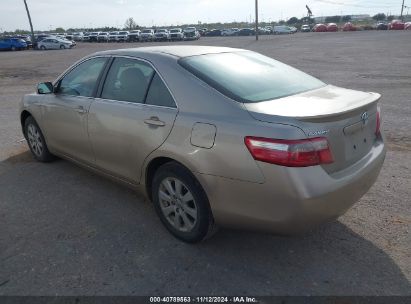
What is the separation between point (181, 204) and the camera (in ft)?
10.7

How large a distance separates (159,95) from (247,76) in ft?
2.65

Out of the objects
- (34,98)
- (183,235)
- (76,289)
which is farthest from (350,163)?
(34,98)

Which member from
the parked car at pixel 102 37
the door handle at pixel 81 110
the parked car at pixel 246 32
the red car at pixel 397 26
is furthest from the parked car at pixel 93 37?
the door handle at pixel 81 110

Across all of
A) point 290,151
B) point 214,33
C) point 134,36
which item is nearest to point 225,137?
point 290,151

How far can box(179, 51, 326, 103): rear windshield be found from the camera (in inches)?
Answer: 121

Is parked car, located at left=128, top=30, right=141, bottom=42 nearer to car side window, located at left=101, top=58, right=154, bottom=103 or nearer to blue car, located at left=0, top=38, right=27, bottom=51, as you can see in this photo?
blue car, located at left=0, top=38, right=27, bottom=51

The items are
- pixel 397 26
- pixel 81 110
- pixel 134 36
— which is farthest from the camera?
pixel 397 26

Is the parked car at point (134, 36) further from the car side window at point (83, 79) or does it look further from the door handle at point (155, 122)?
the door handle at point (155, 122)

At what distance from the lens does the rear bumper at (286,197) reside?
2529mm

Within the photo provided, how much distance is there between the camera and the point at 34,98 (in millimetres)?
5211

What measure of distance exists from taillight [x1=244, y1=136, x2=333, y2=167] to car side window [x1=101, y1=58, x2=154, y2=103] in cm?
140

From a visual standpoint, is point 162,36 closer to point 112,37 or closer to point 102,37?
point 112,37

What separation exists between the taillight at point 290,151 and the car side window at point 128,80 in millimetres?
1400

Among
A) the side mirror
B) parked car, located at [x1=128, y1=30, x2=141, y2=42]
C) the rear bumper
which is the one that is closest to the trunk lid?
the rear bumper
